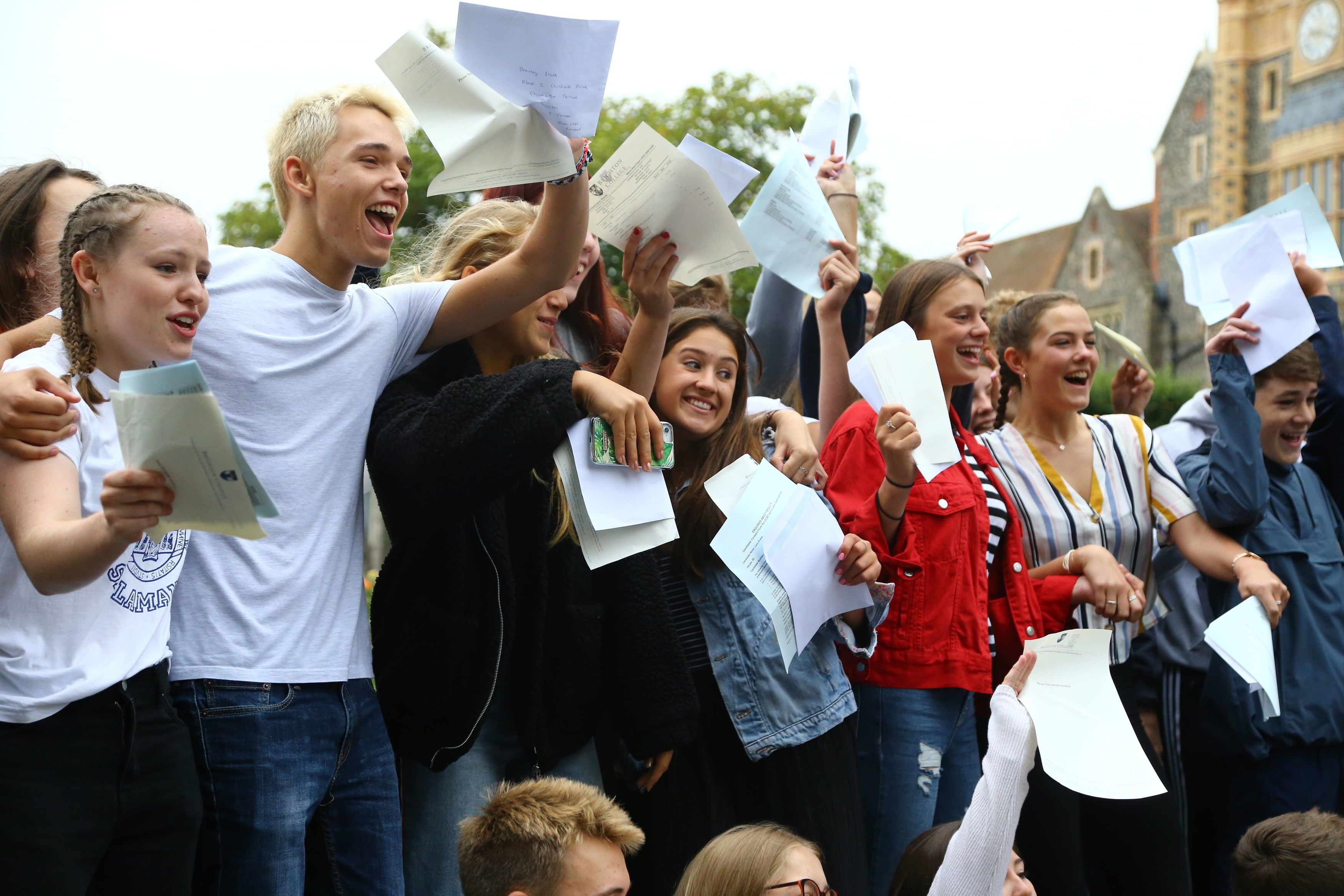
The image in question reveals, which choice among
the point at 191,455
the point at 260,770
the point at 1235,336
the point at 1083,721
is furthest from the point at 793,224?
the point at 191,455

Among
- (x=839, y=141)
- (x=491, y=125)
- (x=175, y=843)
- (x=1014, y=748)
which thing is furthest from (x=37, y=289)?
(x=839, y=141)

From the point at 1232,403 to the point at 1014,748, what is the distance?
6.26ft

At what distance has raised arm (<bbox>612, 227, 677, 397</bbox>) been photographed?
2848 millimetres

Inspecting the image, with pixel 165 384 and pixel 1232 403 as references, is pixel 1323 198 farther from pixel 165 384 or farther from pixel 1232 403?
pixel 165 384

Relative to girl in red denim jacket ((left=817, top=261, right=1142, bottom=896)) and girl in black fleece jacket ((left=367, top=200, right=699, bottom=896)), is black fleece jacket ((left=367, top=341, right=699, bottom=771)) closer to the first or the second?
girl in black fleece jacket ((left=367, top=200, right=699, bottom=896))

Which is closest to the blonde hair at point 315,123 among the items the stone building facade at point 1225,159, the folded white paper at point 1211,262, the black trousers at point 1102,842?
the black trousers at point 1102,842

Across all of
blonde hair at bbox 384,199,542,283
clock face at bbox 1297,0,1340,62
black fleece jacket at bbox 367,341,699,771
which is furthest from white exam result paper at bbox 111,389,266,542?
clock face at bbox 1297,0,1340,62

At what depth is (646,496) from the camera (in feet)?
8.17

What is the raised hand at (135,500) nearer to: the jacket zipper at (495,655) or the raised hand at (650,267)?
the jacket zipper at (495,655)

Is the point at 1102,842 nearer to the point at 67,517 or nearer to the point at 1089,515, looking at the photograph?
the point at 1089,515

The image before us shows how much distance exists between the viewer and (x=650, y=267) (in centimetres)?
285

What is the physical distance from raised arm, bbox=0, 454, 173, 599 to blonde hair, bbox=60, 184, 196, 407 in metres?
0.18

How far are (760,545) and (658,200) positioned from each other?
83 cm

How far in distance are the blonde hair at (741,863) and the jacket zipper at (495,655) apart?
55 cm
